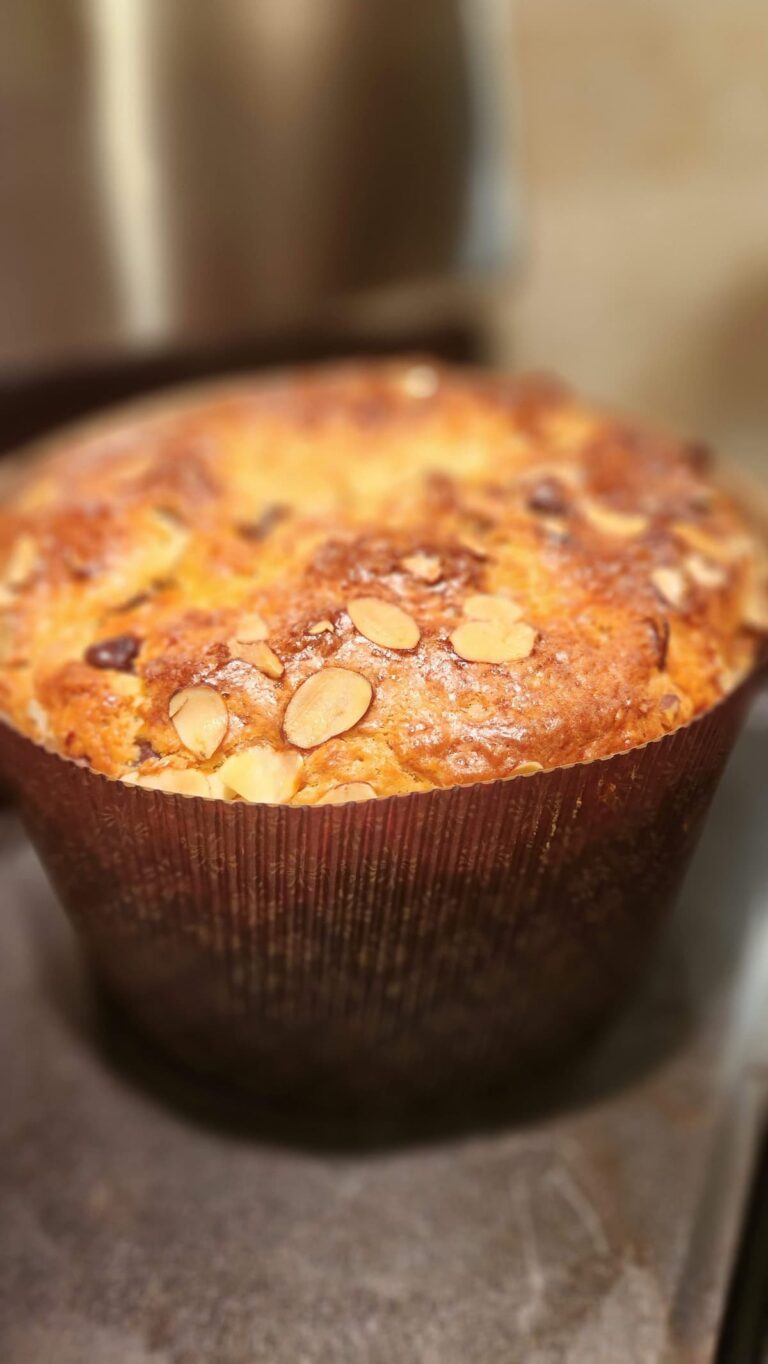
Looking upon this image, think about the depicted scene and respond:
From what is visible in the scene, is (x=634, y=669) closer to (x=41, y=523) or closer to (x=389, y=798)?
(x=389, y=798)

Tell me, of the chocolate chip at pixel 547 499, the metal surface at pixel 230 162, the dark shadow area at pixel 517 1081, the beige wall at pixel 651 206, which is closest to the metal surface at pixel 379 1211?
the dark shadow area at pixel 517 1081

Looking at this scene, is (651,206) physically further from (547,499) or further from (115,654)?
(115,654)

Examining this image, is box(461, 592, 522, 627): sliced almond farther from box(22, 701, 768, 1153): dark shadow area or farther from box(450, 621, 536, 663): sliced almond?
box(22, 701, 768, 1153): dark shadow area

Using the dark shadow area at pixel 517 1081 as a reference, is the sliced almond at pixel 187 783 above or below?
above

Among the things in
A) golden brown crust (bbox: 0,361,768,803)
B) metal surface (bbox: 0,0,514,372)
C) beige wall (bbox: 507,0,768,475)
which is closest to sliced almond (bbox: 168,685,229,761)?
golden brown crust (bbox: 0,361,768,803)

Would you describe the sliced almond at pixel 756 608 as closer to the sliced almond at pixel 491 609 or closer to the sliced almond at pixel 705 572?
the sliced almond at pixel 705 572

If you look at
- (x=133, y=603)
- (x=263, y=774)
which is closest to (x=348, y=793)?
(x=263, y=774)
